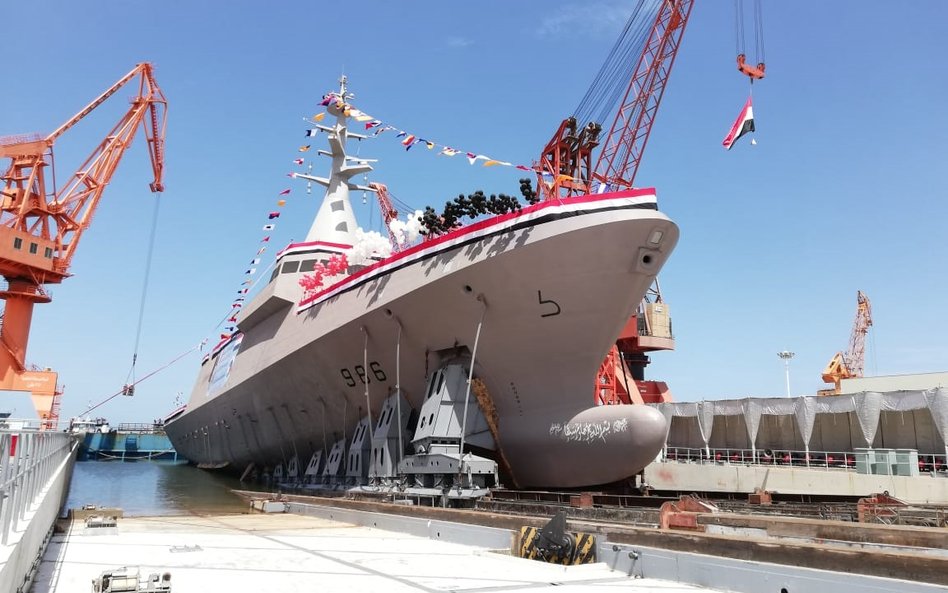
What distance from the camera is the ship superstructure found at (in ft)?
54.8

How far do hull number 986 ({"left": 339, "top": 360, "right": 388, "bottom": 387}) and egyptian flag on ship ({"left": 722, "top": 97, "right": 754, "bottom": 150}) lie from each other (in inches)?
582

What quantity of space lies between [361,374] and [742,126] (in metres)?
16.3

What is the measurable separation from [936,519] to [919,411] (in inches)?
695

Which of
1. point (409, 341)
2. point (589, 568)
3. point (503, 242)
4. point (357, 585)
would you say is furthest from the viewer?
point (409, 341)

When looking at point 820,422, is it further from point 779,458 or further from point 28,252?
point 28,252

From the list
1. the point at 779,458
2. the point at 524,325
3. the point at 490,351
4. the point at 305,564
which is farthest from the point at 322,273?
the point at 779,458

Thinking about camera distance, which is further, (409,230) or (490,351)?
(409,230)

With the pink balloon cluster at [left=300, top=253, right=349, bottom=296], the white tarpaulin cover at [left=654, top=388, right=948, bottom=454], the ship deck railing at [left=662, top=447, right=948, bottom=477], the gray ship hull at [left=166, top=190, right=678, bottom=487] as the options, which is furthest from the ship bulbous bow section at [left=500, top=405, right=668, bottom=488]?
the white tarpaulin cover at [left=654, top=388, right=948, bottom=454]

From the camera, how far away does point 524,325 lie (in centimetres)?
1795

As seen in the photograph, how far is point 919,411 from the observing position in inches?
1016

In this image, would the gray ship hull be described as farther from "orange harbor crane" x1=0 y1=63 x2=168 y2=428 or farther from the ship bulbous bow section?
"orange harbor crane" x1=0 y1=63 x2=168 y2=428

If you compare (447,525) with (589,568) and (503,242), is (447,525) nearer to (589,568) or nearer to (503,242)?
(589,568)

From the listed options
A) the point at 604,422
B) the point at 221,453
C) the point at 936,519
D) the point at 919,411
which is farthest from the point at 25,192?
the point at 919,411

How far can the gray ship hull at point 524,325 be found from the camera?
16.6m
